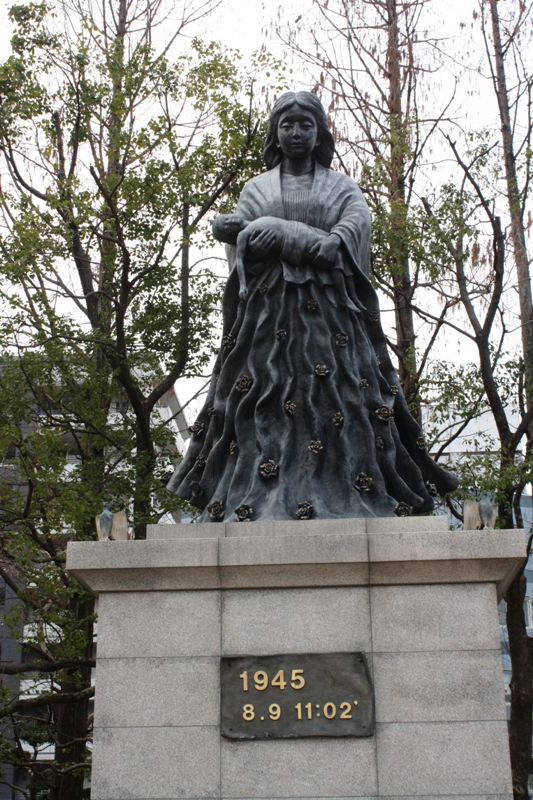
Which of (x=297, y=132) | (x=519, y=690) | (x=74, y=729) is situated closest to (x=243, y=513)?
(x=297, y=132)

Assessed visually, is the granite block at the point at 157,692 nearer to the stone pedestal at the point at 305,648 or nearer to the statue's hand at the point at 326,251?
the stone pedestal at the point at 305,648

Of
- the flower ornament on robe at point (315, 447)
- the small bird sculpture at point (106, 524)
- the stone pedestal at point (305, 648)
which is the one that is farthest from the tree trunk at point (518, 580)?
the small bird sculpture at point (106, 524)

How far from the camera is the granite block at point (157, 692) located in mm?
5680

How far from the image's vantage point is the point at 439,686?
18.4 ft

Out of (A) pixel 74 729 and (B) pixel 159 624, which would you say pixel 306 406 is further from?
(A) pixel 74 729

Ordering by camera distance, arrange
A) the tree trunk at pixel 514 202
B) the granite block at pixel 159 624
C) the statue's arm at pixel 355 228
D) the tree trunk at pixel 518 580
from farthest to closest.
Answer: the tree trunk at pixel 514 202, the tree trunk at pixel 518 580, the statue's arm at pixel 355 228, the granite block at pixel 159 624

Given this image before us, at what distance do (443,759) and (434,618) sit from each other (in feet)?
2.60

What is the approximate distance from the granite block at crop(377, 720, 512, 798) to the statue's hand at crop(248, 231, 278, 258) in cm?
342

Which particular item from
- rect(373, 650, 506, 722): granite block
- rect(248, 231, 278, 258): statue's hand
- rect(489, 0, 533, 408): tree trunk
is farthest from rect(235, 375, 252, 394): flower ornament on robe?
rect(489, 0, 533, 408): tree trunk

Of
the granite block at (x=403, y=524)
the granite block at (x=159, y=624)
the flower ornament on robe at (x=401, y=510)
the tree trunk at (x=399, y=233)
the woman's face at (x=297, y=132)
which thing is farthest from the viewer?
the tree trunk at (x=399, y=233)

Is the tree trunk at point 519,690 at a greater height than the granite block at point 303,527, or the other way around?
the granite block at point 303,527

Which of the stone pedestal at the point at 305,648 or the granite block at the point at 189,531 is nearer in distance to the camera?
the stone pedestal at the point at 305,648

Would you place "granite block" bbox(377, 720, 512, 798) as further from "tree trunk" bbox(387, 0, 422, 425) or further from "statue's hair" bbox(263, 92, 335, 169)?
"tree trunk" bbox(387, 0, 422, 425)

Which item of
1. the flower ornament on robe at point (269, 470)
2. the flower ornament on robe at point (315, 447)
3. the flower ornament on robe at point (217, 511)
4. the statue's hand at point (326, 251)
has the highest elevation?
the statue's hand at point (326, 251)
